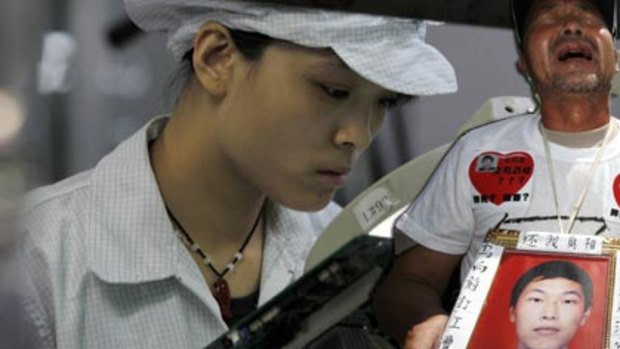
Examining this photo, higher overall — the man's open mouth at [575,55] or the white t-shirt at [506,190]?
the man's open mouth at [575,55]

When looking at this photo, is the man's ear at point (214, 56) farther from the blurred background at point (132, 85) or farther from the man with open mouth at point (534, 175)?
the man with open mouth at point (534, 175)

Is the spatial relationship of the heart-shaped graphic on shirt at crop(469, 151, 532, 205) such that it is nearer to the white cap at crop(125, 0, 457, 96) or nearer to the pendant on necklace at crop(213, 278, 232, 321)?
the white cap at crop(125, 0, 457, 96)

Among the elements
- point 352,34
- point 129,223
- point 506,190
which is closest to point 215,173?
point 129,223

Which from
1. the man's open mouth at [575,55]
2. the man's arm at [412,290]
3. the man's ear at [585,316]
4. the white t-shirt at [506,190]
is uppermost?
the man's open mouth at [575,55]

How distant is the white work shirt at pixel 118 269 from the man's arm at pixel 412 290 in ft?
0.46

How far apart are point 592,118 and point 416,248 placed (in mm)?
194

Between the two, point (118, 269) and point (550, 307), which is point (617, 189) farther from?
point (118, 269)

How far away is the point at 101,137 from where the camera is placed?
46.5 inches

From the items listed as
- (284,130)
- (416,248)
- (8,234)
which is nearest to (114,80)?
(284,130)

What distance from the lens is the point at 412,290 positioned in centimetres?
99

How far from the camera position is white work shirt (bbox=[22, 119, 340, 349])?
1.05 metres

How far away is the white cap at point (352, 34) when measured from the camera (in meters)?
1.01

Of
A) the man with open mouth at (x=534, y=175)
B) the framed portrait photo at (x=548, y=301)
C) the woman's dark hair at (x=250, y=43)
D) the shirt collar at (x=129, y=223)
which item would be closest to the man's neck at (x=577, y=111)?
the man with open mouth at (x=534, y=175)

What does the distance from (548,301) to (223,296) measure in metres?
0.34
